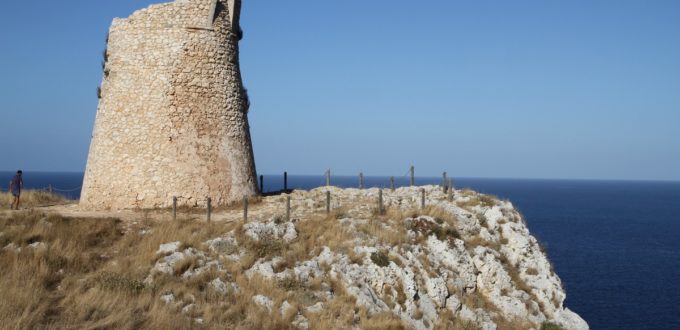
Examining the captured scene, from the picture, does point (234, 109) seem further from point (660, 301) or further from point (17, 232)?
point (660, 301)

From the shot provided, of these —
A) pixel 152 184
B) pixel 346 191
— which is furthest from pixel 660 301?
pixel 152 184

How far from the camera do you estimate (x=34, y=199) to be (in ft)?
80.5

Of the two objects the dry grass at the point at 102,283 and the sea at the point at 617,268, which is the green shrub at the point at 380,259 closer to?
the dry grass at the point at 102,283

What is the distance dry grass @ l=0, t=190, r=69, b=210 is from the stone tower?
3672 mm

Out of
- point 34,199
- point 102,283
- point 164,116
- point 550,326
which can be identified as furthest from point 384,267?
point 34,199

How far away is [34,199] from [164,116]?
347 inches

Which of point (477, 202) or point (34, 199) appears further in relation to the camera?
point (34, 199)

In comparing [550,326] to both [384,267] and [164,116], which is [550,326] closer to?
[384,267]

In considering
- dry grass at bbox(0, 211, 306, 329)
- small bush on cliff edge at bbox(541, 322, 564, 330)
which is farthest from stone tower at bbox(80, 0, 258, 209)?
small bush on cliff edge at bbox(541, 322, 564, 330)

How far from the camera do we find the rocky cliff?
46.3 ft

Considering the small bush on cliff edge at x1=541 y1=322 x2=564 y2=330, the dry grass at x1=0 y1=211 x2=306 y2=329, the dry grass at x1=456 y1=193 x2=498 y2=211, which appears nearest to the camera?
the dry grass at x1=0 y1=211 x2=306 y2=329

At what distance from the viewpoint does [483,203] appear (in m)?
22.7

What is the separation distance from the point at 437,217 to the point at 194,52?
38.1 ft

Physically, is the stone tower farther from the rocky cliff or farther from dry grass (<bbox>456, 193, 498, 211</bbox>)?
dry grass (<bbox>456, 193, 498, 211</bbox>)
